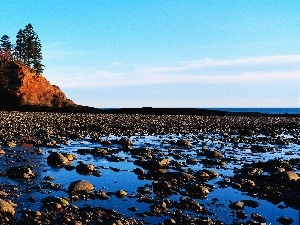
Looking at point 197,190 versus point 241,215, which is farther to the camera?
point 197,190

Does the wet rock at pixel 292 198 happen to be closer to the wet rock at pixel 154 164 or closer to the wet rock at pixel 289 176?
the wet rock at pixel 289 176

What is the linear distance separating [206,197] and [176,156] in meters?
7.14

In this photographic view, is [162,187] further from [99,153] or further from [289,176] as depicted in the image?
[99,153]

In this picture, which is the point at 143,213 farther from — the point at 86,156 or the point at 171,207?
the point at 86,156

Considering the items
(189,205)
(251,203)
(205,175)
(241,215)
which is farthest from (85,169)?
(241,215)

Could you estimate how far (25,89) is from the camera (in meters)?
91.1

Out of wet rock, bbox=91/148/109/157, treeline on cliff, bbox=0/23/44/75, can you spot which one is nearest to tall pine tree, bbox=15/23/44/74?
treeline on cliff, bbox=0/23/44/75

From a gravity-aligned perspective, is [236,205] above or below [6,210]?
below

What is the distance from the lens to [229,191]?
10625mm

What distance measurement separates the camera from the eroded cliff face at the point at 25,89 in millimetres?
88812

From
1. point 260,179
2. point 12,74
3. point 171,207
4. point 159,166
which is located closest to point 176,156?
point 159,166

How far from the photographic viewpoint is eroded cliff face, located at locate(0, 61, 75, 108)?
3497 inches

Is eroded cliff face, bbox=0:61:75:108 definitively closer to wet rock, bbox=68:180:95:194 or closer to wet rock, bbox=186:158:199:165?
wet rock, bbox=186:158:199:165

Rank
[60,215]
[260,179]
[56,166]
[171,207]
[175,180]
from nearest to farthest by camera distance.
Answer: [60,215]
[171,207]
[175,180]
[260,179]
[56,166]
